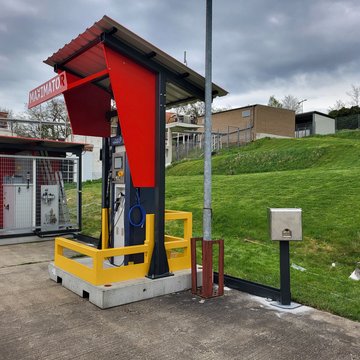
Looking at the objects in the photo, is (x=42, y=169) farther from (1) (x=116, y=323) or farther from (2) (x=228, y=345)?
(2) (x=228, y=345)

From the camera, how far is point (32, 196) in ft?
32.5

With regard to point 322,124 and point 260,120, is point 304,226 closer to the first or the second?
point 260,120

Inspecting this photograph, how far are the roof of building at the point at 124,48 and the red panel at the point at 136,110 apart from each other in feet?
0.62

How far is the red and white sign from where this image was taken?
5617mm

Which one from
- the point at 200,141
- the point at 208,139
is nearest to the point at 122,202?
the point at 208,139

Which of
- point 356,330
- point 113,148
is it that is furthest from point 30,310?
point 356,330

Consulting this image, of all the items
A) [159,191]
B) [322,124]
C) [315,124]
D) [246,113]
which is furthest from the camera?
[322,124]

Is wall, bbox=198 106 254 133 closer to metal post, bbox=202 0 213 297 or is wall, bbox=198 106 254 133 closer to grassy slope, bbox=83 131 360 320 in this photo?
grassy slope, bbox=83 131 360 320

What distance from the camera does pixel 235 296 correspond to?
502cm

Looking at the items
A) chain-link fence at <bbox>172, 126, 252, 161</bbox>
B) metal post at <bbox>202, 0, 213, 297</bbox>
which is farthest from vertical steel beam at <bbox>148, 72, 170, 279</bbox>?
chain-link fence at <bbox>172, 126, 252, 161</bbox>

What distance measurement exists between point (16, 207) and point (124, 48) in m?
6.39

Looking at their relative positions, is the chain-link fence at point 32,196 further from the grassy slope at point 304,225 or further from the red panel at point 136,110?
the red panel at point 136,110

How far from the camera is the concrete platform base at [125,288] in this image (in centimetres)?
458

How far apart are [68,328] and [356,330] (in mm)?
2959
